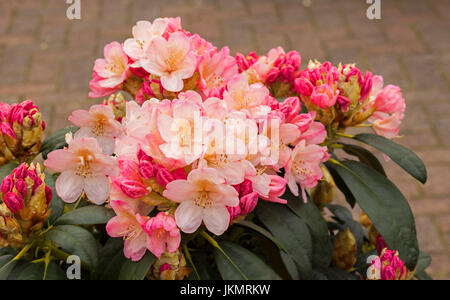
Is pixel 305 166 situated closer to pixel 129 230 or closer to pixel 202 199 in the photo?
pixel 202 199

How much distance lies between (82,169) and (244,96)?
341 mm

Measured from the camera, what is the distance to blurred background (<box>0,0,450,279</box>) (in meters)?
3.39

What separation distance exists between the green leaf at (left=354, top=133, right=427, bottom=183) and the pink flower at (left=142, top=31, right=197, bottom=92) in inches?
18.9

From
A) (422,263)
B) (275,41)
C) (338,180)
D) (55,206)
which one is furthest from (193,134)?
(275,41)

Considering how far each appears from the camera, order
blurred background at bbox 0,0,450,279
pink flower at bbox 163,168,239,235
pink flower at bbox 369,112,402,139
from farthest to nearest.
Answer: blurred background at bbox 0,0,450,279 < pink flower at bbox 369,112,402,139 < pink flower at bbox 163,168,239,235

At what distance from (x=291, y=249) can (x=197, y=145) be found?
1.02ft

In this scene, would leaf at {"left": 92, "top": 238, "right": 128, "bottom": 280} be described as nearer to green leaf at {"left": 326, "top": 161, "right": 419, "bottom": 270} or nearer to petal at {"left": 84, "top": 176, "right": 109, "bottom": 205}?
petal at {"left": 84, "top": 176, "right": 109, "bottom": 205}

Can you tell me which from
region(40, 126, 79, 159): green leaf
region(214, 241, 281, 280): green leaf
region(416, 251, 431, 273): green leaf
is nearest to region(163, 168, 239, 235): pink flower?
region(214, 241, 281, 280): green leaf

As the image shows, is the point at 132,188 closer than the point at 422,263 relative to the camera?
Yes

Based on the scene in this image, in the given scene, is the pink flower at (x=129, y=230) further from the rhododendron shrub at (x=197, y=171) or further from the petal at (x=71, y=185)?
the petal at (x=71, y=185)

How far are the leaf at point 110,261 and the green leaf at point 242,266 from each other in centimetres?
19

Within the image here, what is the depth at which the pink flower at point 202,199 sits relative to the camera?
94cm

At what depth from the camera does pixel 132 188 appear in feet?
3.15

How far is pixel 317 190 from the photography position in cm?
153
